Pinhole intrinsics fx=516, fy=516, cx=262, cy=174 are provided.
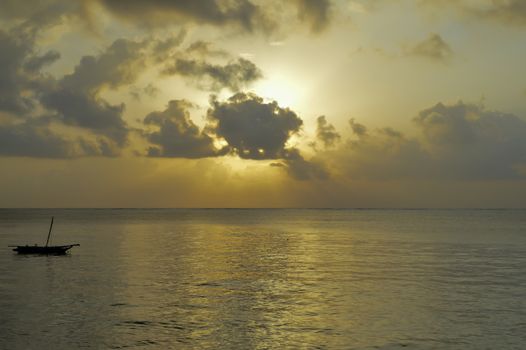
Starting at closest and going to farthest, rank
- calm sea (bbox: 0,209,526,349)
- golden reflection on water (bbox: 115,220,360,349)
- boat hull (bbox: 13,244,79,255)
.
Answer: calm sea (bbox: 0,209,526,349) < golden reflection on water (bbox: 115,220,360,349) < boat hull (bbox: 13,244,79,255)

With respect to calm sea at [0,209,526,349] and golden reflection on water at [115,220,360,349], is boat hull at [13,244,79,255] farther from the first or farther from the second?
golden reflection on water at [115,220,360,349]

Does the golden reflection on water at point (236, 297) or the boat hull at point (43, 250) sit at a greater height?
the boat hull at point (43, 250)

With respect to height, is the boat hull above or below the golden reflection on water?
above

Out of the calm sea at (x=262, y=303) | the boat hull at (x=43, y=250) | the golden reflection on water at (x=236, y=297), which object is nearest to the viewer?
the calm sea at (x=262, y=303)

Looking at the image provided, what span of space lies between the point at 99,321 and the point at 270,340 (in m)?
13.3

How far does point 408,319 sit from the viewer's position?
38.2 meters

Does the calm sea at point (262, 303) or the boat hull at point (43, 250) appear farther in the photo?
the boat hull at point (43, 250)

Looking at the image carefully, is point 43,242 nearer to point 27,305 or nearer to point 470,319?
point 27,305

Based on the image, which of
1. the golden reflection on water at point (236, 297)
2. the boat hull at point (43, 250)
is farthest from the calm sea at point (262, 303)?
the boat hull at point (43, 250)

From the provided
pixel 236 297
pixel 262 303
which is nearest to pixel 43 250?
pixel 236 297

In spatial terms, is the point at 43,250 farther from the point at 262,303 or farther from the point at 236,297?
the point at 262,303

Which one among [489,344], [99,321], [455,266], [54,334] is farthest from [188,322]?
[455,266]

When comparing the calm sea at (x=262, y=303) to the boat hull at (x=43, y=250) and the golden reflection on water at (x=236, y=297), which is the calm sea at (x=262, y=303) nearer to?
the golden reflection on water at (x=236, y=297)

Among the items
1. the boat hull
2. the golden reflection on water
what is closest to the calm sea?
the golden reflection on water
